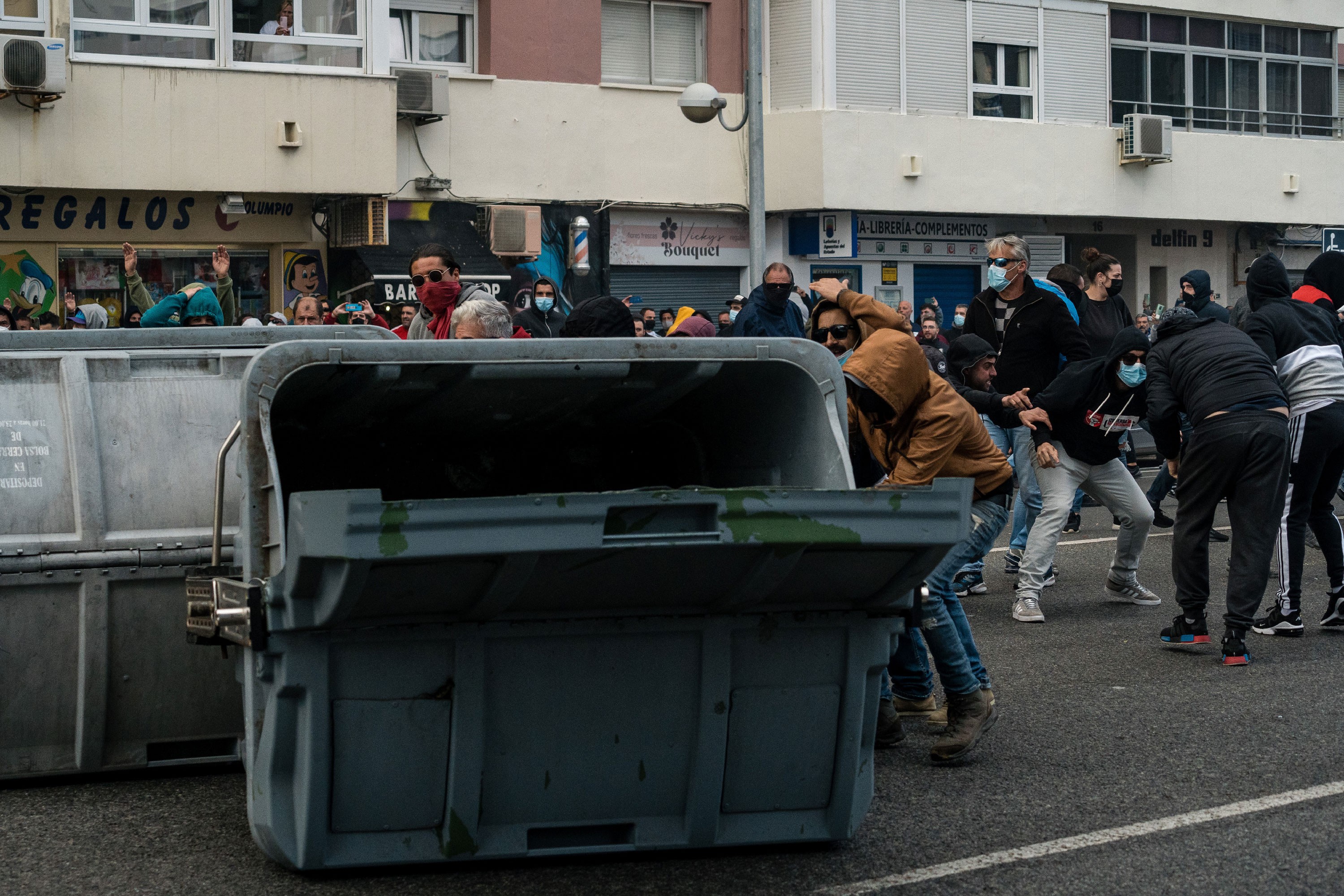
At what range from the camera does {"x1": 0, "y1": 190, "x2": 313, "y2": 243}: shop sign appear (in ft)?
64.2

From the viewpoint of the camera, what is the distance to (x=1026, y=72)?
27203 millimetres

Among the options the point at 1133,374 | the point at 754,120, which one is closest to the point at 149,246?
the point at 754,120

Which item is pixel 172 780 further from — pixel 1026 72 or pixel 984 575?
pixel 1026 72

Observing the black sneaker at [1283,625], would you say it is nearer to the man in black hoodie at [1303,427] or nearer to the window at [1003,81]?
the man in black hoodie at [1303,427]

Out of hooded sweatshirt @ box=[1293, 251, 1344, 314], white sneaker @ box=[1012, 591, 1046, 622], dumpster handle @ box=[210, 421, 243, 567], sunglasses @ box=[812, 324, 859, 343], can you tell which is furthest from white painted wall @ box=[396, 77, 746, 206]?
dumpster handle @ box=[210, 421, 243, 567]

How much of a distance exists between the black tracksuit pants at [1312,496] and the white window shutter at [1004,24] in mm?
18753

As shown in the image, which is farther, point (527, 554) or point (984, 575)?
point (984, 575)

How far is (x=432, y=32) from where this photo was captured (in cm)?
2262

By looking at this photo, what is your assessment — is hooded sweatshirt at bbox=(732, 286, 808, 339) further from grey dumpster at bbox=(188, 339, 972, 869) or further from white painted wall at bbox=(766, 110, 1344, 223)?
white painted wall at bbox=(766, 110, 1344, 223)

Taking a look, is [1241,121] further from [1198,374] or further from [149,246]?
[1198,374]

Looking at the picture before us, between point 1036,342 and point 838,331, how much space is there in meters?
3.93

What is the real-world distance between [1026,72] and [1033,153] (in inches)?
55.3

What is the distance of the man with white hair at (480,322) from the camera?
23.0ft

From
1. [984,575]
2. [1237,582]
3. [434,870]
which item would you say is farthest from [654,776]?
[984,575]
